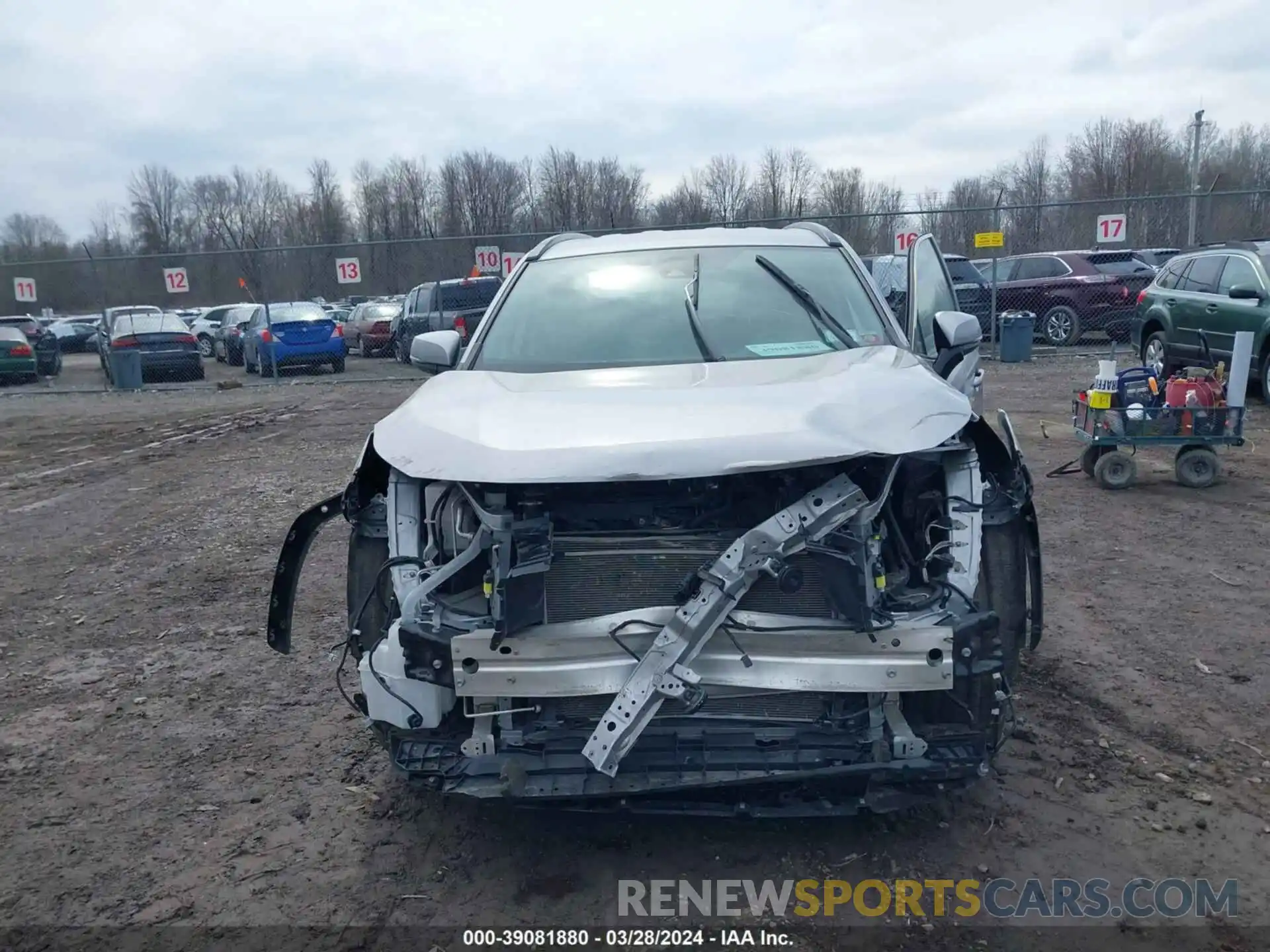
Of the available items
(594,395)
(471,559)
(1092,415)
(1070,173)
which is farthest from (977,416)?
(1070,173)

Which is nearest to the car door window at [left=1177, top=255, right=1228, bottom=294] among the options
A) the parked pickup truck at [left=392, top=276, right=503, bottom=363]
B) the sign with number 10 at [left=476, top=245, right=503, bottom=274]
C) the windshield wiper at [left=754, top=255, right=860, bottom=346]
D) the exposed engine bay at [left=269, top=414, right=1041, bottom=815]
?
the windshield wiper at [left=754, top=255, right=860, bottom=346]

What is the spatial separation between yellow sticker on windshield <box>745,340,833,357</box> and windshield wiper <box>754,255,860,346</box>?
0.12 meters

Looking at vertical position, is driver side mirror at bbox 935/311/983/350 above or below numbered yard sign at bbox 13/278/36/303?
below

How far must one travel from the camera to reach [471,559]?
10.4 feet

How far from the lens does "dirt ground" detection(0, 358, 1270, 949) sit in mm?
3033

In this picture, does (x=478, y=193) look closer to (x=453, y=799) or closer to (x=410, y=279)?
(x=410, y=279)

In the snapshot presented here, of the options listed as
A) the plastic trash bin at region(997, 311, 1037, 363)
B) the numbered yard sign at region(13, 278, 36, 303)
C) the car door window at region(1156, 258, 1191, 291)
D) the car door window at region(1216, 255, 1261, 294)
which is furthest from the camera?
the numbered yard sign at region(13, 278, 36, 303)

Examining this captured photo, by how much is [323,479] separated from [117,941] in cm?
680

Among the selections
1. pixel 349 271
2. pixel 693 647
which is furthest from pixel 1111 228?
pixel 693 647

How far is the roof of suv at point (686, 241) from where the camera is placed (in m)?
5.06

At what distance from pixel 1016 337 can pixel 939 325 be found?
44.2 ft

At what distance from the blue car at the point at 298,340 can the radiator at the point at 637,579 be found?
1840cm

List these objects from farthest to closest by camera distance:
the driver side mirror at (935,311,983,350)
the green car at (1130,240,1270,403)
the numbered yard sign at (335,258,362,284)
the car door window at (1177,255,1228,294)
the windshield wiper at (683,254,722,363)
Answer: the numbered yard sign at (335,258,362,284), the car door window at (1177,255,1228,294), the green car at (1130,240,1270,403), the driver side mirror at (935,311,983,350), the windshield wiper at (683,254,722,363)

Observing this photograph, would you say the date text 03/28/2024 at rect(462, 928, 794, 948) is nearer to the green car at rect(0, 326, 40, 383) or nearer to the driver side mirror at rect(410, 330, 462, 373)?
the driver side mirror at rect(410, 330, 462, 373)
